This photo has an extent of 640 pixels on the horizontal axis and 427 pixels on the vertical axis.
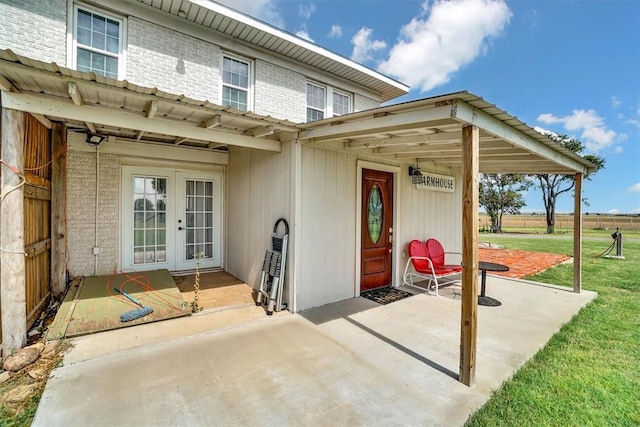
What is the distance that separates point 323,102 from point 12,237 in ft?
23.4

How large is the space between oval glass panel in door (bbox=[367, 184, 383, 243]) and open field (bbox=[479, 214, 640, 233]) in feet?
76.6

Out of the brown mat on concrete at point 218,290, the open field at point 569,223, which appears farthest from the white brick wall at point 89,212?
the open field at point 569,223

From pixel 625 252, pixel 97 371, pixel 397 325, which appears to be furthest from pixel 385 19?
pixel 625 252

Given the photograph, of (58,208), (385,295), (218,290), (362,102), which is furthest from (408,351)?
(362,102)

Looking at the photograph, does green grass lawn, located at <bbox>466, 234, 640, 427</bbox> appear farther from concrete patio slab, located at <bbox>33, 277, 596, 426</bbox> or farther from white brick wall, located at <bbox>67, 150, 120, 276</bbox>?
white brick wall, located at <bbox>67, 150, 120, 276</bbox>

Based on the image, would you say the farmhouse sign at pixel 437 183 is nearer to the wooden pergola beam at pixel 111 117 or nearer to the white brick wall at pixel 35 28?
the wooden pergola beam at pixel 111 117

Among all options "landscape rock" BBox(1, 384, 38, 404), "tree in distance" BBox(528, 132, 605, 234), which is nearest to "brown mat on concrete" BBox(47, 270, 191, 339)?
"landscape rock" BBox(1, 384, 38, 404)

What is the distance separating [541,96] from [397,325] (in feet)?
103

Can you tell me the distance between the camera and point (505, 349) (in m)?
3.27

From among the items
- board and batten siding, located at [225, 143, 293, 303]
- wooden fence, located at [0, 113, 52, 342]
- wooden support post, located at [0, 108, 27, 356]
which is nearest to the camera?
wooden support post, located at [0, 108, 27, 356]

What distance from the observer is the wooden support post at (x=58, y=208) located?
4375 mm

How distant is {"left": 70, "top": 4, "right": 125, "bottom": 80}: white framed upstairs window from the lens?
16.5ft

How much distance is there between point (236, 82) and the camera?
6.78 m

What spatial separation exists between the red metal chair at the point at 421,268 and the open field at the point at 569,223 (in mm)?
22425
